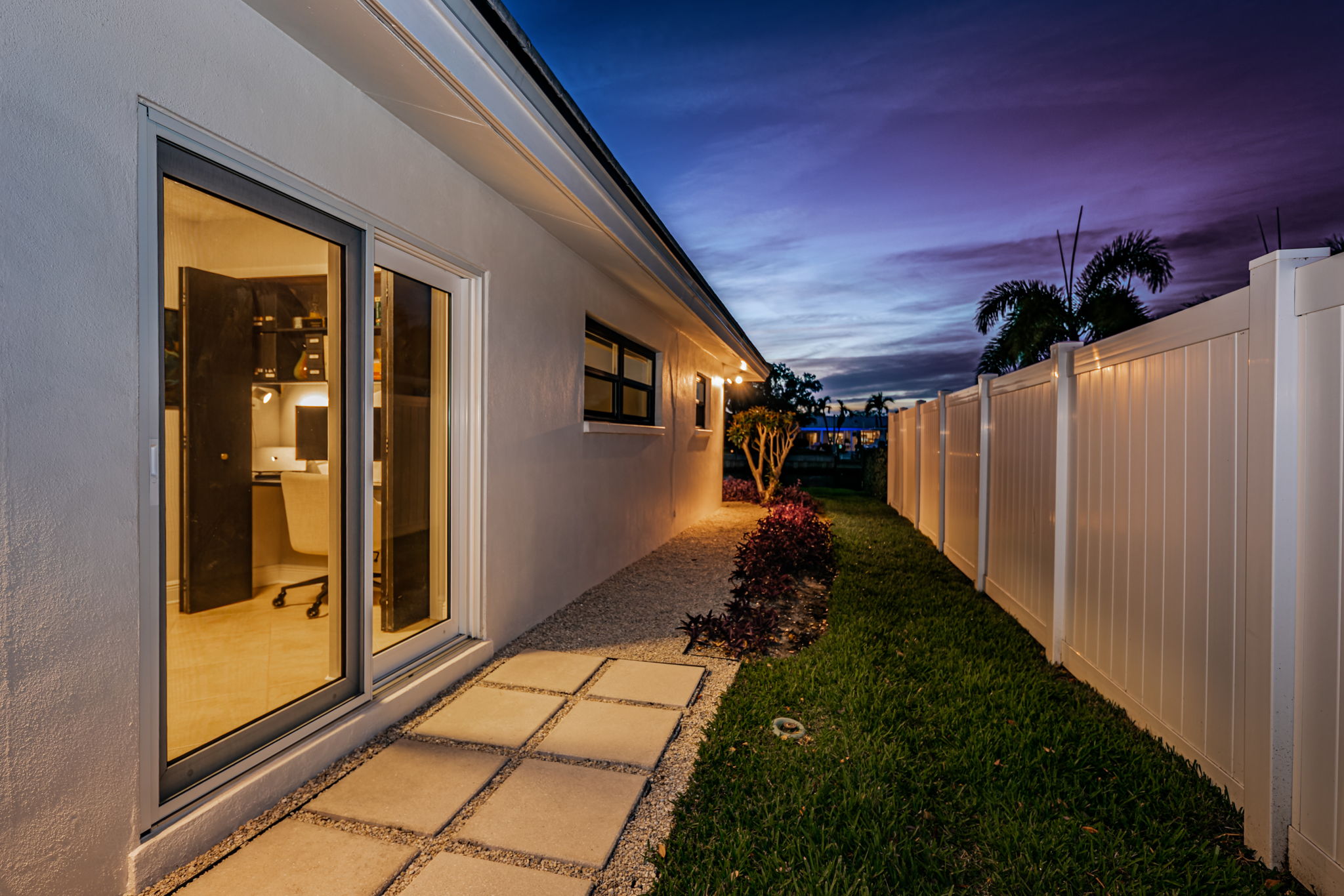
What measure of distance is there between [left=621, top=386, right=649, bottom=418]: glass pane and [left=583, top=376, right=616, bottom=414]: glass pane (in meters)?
0.31

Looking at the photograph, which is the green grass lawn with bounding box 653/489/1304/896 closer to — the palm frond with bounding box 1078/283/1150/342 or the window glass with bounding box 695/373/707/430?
the window glass with bounding box 695/373/707/430

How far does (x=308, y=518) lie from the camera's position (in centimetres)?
268

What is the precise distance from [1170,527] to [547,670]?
3.16 meters

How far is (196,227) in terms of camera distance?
2.06 metres

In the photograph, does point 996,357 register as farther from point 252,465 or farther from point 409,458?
point 252,465

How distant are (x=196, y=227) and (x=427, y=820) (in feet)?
7.27

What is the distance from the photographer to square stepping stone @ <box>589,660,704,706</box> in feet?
10.4

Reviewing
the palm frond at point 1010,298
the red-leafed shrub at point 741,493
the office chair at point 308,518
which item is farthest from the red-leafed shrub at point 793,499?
the office chair at point 308,518

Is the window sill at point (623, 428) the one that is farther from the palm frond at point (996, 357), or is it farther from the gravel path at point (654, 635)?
the palm frond at point (996, 357)

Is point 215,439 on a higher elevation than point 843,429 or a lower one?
lower

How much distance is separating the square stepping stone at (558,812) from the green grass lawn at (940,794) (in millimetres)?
242

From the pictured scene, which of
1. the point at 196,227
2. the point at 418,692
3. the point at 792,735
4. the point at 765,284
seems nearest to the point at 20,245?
the point at 196,227

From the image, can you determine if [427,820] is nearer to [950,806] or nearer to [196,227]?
[950,806]

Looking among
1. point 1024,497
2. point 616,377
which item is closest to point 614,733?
point 1024,497
